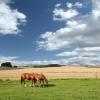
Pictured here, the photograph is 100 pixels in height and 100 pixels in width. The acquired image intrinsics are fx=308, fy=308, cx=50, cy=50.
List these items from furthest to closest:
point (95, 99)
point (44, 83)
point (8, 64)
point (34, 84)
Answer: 1. point (8, 64)
2. point (44, 83)
3. point (34, 84)
4. point (95, 99)

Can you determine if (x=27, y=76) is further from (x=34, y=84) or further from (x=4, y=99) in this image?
(x=4, y=99)

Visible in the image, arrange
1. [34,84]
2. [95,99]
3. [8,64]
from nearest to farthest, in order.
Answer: [95,99] < [34,84] < [8,64]

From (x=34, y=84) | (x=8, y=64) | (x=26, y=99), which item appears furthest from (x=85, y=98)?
(x=8, y=64)

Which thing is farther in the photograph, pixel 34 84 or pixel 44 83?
pixel 44 83

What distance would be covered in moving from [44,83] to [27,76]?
2.80 m

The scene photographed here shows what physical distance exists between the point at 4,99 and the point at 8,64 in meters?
149

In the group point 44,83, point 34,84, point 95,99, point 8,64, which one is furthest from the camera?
point 8,64

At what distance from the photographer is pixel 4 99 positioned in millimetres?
25797

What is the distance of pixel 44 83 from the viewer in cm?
4453

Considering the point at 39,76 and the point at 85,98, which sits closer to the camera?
the point at 85,98

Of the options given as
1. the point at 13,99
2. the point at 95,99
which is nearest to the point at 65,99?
the point at 95,99

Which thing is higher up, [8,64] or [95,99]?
[8,64]

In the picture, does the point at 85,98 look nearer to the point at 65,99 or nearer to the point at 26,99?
the point at 65,99

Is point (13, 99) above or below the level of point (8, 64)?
below
